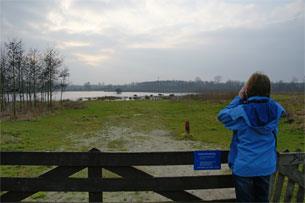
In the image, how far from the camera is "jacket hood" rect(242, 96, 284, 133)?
3551mm

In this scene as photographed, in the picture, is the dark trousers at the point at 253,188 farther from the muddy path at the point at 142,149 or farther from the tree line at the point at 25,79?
the tree line at the point at 25,79

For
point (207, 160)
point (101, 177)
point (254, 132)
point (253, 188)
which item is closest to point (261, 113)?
point (254, 132)

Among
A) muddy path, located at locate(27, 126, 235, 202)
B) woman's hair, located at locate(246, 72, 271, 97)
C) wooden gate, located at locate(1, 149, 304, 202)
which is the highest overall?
woman's hair, located at locate(246, 72, 271, 97)

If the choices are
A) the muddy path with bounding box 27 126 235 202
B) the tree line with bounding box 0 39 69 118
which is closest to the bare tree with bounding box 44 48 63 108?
the tree line with bounding box 0 39 69 118

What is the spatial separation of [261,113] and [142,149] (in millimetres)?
11853

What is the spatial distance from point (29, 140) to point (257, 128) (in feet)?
52.4

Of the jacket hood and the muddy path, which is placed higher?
the jacket hood

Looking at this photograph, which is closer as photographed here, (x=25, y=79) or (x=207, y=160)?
(x=207, y=160)

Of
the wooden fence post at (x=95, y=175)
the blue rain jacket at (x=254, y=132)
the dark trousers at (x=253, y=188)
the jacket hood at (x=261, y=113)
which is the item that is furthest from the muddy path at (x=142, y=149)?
the jacket hood at (x=261, y=113)

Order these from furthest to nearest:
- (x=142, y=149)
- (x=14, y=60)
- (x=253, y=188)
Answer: (x=14, y=60), (x=142, y=149), (x=253, y=188)

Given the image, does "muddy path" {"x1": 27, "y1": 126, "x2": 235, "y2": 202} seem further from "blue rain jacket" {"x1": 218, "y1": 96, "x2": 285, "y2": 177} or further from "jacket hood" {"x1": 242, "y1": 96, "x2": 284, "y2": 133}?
"jacket hood" {"x1": 242, "y1": 96, "x2": 284, "y2": 133}

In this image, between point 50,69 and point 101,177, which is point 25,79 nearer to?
point 50,69

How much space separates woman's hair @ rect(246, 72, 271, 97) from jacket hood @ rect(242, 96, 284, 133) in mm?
69

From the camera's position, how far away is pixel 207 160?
4238 millimetres
